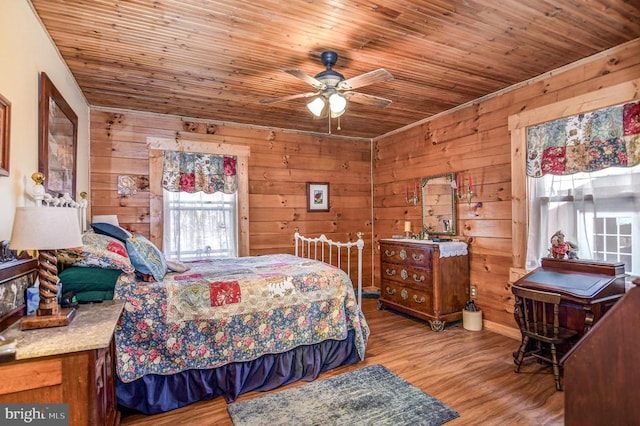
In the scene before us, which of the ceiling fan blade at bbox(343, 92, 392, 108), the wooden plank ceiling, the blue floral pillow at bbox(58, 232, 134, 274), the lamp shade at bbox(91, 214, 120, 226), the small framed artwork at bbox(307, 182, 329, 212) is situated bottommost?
the blue floral pillow at bbox(58, 232, 134, 274)

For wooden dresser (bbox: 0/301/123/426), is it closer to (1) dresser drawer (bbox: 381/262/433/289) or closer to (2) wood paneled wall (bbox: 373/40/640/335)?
(1) dresser drawer (bbox: 381/262/433/289)

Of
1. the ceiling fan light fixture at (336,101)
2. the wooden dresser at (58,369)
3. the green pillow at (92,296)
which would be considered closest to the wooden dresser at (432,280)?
the ceiling fan light fixture at (336,101)

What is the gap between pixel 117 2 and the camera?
1.97m

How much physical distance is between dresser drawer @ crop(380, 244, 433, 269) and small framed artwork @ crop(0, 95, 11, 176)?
132 inches

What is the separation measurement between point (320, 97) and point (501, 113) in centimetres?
201

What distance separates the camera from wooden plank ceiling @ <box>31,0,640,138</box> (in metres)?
2.07

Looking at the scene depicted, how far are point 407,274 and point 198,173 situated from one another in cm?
274

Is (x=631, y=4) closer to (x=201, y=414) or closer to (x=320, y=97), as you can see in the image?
(x=320, y=97)

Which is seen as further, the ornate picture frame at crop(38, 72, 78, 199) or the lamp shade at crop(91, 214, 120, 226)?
the lamp shade at crop(91, 214, 120, 226)

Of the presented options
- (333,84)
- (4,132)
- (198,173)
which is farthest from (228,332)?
(198,173)

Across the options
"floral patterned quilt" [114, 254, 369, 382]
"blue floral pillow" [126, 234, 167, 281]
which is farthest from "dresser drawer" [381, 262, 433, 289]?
"blue floral pillow" [126, 234, 167, 281]

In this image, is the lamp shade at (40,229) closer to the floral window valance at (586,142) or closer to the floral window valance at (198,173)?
the floral window valance at (198,173)

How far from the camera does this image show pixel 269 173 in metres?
4.62

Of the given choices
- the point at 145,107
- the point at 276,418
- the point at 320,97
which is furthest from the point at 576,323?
the point at 145,107
